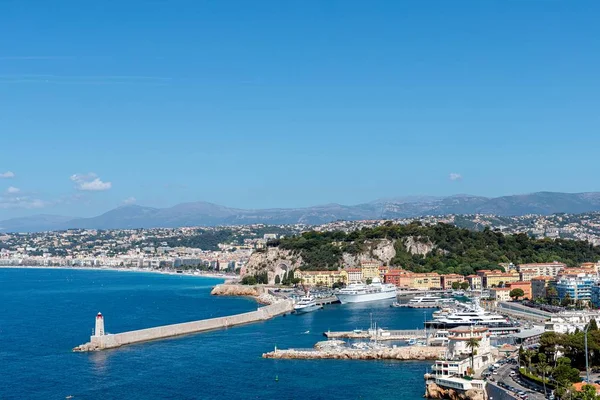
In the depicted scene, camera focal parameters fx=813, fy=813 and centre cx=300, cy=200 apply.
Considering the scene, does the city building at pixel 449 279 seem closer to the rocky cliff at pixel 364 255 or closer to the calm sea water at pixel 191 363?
the rocky cliff at pixel 364 255

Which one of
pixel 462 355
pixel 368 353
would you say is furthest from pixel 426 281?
pixel 462 355

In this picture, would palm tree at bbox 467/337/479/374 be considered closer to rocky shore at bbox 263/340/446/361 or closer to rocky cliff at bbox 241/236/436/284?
rocky shore at bbox 263/340/446/361

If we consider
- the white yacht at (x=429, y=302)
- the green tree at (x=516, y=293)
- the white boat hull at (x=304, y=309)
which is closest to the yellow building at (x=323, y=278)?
the white yacht at (x=429, y=302)

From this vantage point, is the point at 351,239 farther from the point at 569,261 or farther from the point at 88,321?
the point at 88,321

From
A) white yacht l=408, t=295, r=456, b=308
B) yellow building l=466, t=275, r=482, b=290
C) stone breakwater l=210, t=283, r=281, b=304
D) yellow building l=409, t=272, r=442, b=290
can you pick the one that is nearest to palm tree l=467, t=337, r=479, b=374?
white yacht l=408, t=295, r=456, b=308

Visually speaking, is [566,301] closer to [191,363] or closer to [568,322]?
[568,322]

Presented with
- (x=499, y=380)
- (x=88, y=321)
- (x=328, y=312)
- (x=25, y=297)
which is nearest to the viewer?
(x=499, y=380)

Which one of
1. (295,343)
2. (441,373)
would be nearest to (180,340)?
(295,343)
